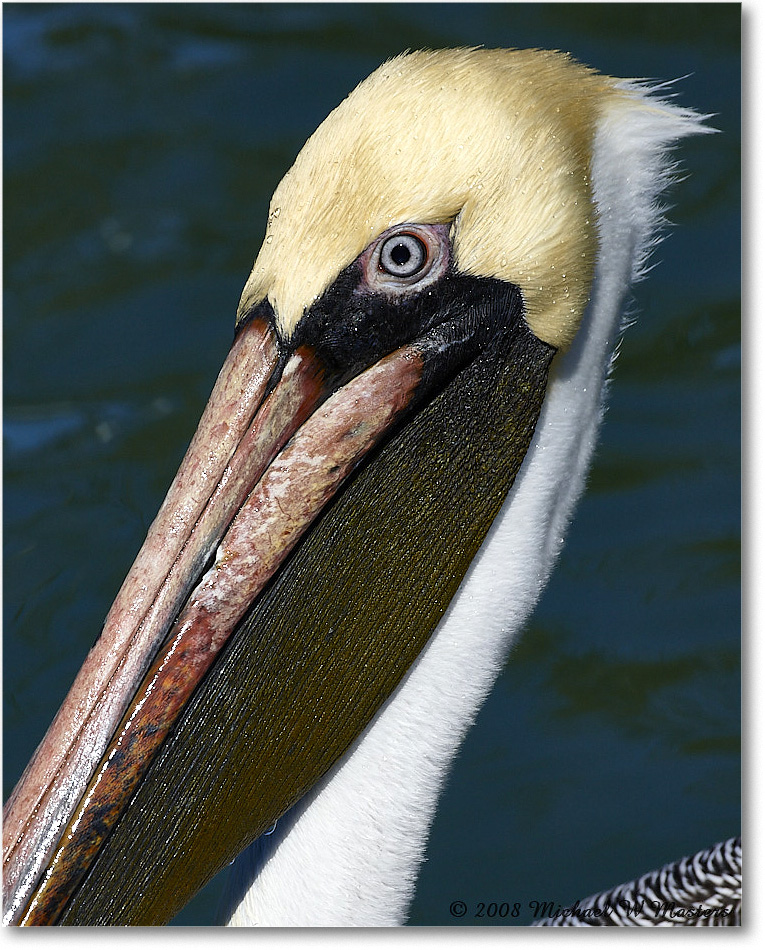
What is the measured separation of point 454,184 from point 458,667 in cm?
79

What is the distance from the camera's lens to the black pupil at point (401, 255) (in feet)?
5.56

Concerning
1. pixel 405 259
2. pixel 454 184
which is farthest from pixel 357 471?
pixel 454 184

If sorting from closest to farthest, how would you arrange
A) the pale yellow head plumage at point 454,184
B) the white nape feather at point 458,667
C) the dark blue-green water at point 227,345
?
1. the pale yellow head plumage at point 454,184
2. the white nape feather at point 458,667
3. the dark blue-green water at point 227,345

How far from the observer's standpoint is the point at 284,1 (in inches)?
96.7

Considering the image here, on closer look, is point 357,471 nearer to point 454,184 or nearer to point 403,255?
point 403,255

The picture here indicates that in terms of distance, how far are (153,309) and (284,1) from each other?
1601mm

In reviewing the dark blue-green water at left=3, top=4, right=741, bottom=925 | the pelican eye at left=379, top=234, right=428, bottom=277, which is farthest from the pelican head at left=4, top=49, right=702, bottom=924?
the dark blue-green water at left=3, top=4, right=741, bottom=925

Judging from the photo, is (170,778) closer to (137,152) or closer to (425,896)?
(425,896)

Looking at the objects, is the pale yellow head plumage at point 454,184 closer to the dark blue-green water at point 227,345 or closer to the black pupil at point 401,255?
the black pupil at point 401,255

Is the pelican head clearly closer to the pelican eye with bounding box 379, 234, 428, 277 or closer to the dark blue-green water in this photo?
the pelican eye with bounding box 379, 234, 428, 277

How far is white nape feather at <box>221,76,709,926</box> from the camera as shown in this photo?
1.85 metres

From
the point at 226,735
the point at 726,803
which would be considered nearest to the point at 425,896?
the point at 226,735

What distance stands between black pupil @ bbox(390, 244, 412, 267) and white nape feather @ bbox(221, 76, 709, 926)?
0.31 m

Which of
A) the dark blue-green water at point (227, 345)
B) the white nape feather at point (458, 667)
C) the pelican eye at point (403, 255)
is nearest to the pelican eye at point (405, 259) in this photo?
the pelican eye at point (403, 255)
